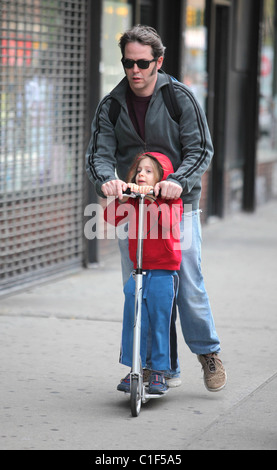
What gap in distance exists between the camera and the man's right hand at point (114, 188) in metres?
4.40

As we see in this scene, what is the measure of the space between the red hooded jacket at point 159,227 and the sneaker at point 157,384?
57 cm

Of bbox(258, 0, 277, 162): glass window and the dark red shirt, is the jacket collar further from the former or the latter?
bbox(258, 0, 277, 162): glass window

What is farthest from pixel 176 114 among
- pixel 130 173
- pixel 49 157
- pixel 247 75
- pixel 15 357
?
pixel 247 75

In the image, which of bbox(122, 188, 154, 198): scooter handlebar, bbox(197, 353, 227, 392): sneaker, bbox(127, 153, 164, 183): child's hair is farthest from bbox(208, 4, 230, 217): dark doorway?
bbox(122, 188, 154, 198): scooter handlebar

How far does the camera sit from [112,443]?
4.14 m

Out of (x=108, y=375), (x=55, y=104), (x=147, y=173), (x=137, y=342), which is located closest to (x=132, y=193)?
(x=147, y=173)

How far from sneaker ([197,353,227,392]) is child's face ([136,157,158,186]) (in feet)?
3.36

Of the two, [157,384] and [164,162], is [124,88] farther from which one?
[157,384]

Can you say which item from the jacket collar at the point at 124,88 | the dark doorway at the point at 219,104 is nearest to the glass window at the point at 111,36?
the dark doorway at the point at 219,104

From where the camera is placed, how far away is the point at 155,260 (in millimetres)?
4582

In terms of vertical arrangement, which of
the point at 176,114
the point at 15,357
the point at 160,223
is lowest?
the point at 15,357

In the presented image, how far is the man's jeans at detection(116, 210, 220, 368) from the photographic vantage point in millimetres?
4738
